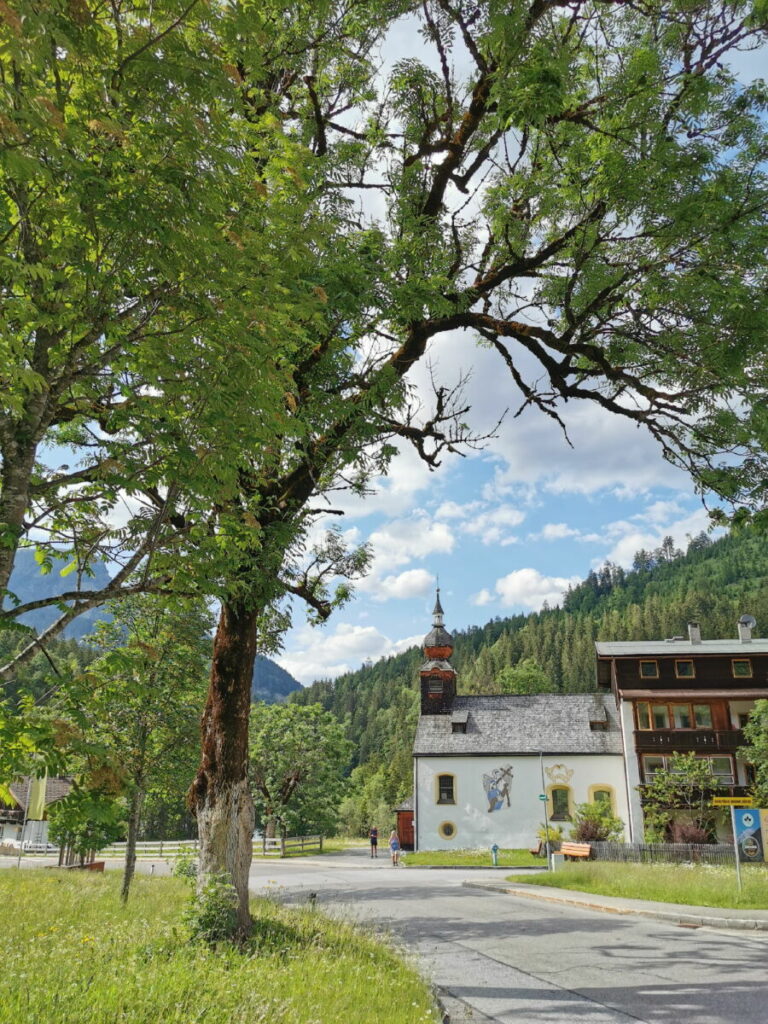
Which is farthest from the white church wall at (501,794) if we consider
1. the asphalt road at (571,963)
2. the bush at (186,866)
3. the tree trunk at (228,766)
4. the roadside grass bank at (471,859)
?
the tree trunk at (228,766)

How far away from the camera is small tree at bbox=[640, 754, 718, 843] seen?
34125 millimetres

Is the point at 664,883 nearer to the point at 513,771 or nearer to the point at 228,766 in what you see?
the point at 228,766

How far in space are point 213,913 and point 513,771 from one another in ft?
117

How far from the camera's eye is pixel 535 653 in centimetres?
13325

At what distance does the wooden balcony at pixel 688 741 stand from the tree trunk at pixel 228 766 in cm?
3388

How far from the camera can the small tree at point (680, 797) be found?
112 feet

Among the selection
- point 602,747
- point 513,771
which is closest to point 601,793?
point 602,747

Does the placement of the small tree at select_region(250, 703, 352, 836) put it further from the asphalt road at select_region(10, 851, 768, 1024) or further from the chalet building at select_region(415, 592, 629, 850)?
the asphalt road at select_region(10, 851, 768, 1024)

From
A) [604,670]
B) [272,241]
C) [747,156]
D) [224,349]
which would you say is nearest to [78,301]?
[224,349]

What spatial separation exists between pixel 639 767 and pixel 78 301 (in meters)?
40.4

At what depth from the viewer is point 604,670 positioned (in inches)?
1763

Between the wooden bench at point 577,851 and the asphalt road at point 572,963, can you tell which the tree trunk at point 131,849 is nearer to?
the asphalt road at point 572,963

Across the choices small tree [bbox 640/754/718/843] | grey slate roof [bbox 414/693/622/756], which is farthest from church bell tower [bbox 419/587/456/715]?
small tree [bbox 640/754/718/843]

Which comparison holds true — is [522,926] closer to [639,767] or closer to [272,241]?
[272,241]
